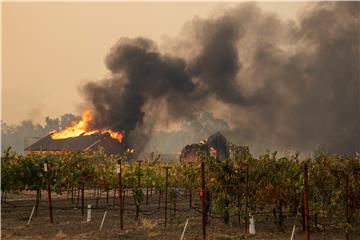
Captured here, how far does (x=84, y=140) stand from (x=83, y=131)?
416 centimetres

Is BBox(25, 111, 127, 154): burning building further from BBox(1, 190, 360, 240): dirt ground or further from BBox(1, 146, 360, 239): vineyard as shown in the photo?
BBox(1, 190, 360, 240): dirt ground

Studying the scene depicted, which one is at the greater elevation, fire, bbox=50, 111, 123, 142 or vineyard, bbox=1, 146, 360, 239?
fire, bbox=50, 111, 123, 142

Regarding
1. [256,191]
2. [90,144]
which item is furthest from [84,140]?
[256,191]

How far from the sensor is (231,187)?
22.7m

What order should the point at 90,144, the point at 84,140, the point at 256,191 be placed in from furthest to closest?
1. the point at 84,140
2. the point at 90,144
3. the point at 256,191

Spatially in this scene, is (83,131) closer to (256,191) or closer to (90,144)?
(90,144)

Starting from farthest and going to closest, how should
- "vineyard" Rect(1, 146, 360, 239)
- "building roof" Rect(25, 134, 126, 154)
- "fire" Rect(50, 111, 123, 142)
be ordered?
"fire" Rect(50, 111, 123, 142)
"building roof" Rect(25, 134, 126, 154)
"vineyard" Rect(1, 146, 360, 239)

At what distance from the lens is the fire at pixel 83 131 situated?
78594mm

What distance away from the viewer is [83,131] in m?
82.4

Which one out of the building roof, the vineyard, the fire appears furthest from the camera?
the fire

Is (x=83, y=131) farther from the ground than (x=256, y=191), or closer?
farther from the ground

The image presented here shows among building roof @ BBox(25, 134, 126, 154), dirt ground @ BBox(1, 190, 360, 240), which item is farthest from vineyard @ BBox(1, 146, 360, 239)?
building roof @ BBox(25, 134, 126, 154)

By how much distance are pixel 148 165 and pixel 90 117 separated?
47374 mm

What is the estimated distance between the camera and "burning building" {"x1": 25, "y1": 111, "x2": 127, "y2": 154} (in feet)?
249
